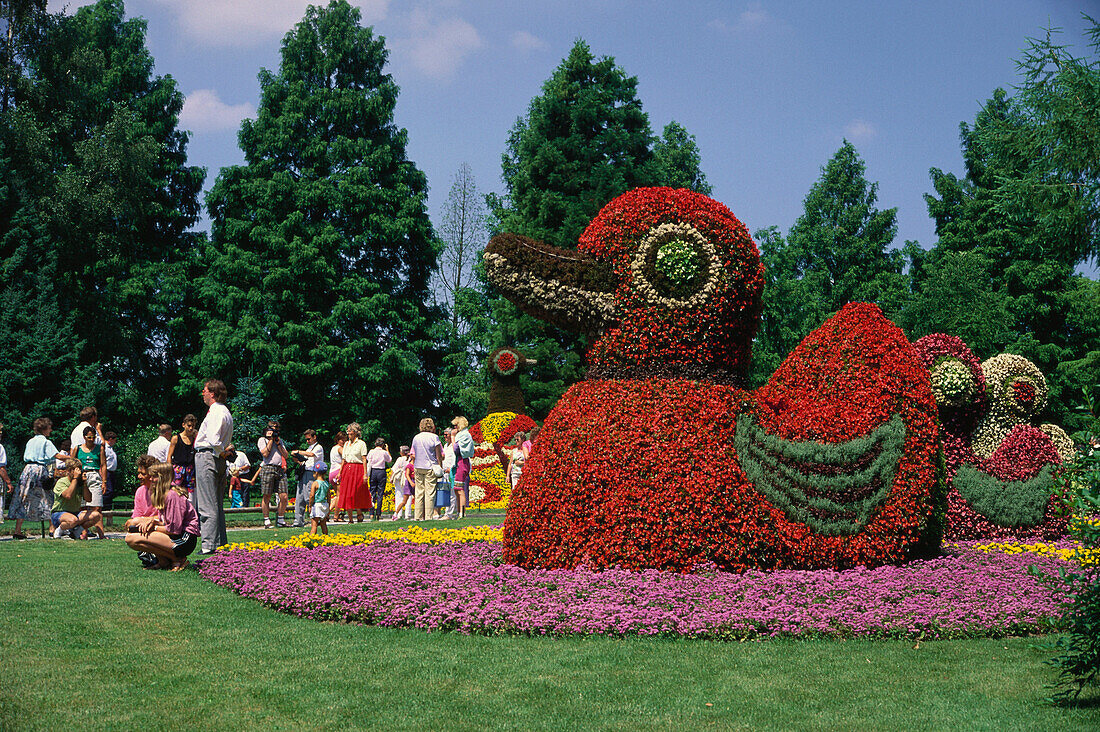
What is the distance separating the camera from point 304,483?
16.4m

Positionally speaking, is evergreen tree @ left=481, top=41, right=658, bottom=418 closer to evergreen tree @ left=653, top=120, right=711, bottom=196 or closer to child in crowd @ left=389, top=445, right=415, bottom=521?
evergreen tree @ left=653, top=120, right=711, bottom=196

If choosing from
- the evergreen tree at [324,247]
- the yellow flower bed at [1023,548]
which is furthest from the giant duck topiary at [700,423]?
the evergreen tree at [324,247]

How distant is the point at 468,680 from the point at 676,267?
4.31m

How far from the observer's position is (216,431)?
986 cm

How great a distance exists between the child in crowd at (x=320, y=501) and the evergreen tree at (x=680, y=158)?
26.3 metres

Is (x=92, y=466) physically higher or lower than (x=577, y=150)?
lower

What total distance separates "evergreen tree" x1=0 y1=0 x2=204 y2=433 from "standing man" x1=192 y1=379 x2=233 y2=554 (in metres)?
15.4

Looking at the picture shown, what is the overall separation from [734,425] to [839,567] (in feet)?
4.97

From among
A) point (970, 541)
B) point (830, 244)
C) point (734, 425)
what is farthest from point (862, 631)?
point (830, 244)

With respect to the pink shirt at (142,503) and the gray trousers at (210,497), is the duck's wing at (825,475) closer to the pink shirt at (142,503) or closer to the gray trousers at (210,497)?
the gray trousers at (210,497)

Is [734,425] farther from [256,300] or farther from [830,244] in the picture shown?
[830,244]

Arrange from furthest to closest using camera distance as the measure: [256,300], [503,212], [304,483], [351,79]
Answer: [503,212] < [351,79] < [256,300] < [304,483]

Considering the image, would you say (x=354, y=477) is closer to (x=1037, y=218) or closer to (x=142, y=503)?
(x=142, y=503)

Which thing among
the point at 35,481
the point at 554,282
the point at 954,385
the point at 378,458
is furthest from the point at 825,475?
the point at 35,481
